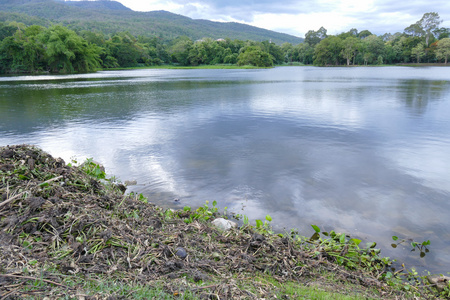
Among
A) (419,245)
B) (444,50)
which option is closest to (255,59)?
(444,50)

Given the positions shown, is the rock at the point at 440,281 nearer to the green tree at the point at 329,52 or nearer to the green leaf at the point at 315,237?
the green leaf at the point at 315,237

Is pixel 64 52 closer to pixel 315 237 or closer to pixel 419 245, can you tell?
pixel 315 237

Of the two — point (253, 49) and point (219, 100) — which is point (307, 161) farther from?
point (253, 49)

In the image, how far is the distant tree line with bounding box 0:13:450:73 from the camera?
85.8 m

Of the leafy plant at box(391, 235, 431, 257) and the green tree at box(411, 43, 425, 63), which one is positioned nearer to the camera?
the leafy plant at box(391, 235, 431, 257)

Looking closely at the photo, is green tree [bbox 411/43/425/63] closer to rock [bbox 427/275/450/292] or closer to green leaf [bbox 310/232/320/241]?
green leaf [bbox 310/232/320/241]

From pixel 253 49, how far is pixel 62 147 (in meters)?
126

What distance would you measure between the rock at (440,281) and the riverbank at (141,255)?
4.3 inches

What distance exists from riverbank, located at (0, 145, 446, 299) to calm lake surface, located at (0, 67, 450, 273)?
136cm

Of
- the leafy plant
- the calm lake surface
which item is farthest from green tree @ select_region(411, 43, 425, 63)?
the leafy plant

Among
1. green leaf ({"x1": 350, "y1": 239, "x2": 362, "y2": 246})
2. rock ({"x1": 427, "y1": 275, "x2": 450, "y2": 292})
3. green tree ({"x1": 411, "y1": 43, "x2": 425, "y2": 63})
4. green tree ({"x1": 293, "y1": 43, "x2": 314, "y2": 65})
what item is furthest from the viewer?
green tree ({"x1": 293, "y1": 43, "x2": 314, "y2": 65})

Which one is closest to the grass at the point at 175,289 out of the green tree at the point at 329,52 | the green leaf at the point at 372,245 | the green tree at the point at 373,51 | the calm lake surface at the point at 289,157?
the green leaf at the point at 372,245

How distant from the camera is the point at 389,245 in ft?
18.6

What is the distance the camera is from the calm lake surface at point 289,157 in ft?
22.3
